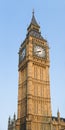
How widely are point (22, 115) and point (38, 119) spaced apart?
416 centimetres

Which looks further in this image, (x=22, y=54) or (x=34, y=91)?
(x=22, y=54)

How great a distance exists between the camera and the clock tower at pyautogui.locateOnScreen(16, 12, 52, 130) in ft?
154

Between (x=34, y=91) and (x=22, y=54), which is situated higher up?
(x=22, y=54)

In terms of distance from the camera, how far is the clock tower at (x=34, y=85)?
1847 inches

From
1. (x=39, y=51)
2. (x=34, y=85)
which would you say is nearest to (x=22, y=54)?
(x=39, y=51)

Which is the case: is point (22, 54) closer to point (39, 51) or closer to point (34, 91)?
point (39, 51)

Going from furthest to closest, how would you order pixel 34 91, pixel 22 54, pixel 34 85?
pixel 22 54, pixel 34 85, pixel 34 91

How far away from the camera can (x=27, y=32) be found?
61.5m

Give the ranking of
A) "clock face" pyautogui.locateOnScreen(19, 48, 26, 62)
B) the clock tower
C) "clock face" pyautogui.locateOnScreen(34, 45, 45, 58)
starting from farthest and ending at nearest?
"clock face" pyautogui.locateOnScreen(19, 48, 26, 62) < "clock face" pyautogui.locateOnScreen(34, 45, 45, 58) < the clock tower

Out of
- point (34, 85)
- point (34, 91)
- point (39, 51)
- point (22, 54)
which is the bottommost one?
point (34, 91)

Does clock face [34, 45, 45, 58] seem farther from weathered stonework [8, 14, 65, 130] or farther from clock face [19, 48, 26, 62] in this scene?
clock face [19, 48, 26, 62]

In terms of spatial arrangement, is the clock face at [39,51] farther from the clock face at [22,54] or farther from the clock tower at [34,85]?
the clock face at [22,54]

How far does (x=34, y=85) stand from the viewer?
50031 millimetres

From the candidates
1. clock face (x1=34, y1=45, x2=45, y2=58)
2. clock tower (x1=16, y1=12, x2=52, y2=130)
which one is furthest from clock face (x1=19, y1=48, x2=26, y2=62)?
clock face (x1=34, y1=45, x2=45, y2=58)
